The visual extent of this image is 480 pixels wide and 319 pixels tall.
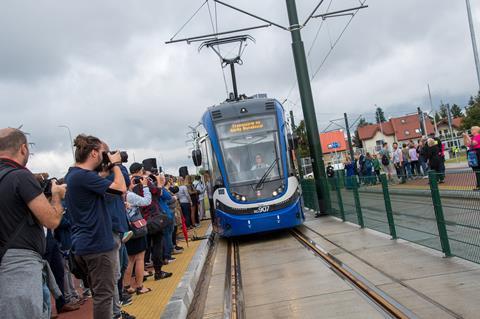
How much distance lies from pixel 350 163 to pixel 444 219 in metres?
20.7

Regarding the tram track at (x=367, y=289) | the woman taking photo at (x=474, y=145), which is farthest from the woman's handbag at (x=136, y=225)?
the woman taking photo at (x=474, y=145)

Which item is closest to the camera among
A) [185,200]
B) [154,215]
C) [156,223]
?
[156,223]

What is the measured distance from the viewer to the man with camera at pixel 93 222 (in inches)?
187

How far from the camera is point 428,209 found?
7.45 m

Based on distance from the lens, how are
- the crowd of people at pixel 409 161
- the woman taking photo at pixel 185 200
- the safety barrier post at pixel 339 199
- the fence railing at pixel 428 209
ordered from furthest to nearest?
the woman taking photo at pixel 185 200, the safety barrier post at pixel 339 199, the crowd of people at pixel 409 161, the fence railing at pixel 428 209

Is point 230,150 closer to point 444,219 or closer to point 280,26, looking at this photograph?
point 280,26

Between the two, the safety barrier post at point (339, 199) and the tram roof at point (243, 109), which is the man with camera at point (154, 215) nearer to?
the tram roof at point (243, 109)

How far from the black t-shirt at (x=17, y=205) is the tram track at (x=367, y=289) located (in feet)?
11.7

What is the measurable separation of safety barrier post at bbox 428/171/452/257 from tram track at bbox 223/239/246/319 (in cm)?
289

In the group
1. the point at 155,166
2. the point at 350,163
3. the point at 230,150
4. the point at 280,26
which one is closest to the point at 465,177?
the point at 155,166

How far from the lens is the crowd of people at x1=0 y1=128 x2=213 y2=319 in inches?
131

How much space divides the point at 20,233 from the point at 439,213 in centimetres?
562

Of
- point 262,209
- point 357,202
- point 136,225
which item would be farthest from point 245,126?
point 136,225

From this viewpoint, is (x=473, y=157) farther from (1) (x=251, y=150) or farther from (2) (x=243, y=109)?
(2) (x=243, y=109)
